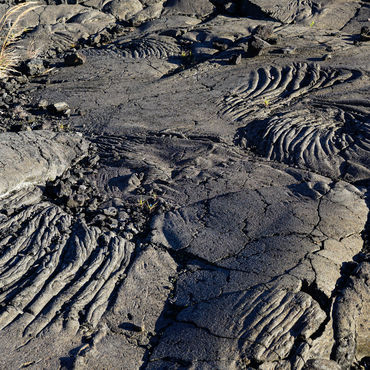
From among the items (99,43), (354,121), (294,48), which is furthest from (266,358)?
(99,43)

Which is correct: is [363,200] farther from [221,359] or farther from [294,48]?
[294,48]

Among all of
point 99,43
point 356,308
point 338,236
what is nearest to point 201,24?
point 99,43

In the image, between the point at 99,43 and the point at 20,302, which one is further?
the point at 99,43

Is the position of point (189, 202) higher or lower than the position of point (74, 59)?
lower

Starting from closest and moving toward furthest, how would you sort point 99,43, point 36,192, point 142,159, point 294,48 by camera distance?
point 36,192 → point 142,159 → point 294,48 → point 99,43

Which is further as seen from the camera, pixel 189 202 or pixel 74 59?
pixel 74 59

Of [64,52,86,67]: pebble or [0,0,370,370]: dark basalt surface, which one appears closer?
[0,0,370,370]: dark basalt surface

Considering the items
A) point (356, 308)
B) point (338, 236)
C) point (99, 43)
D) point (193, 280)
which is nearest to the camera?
point (356, 308)

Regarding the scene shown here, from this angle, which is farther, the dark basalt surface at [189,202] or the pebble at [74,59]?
the pebble at [74,59]
